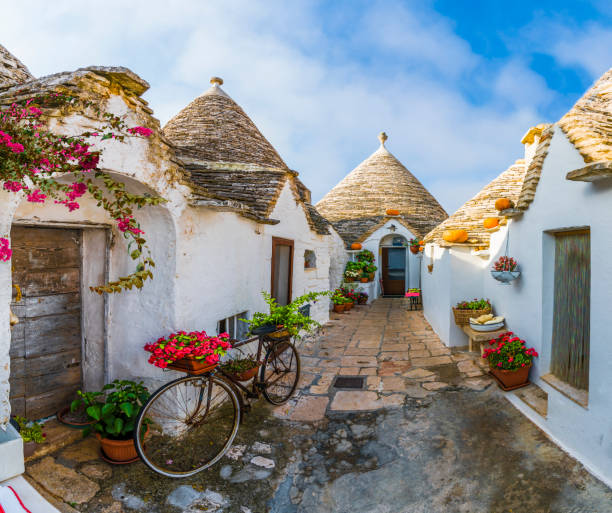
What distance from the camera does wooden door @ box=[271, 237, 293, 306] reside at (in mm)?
6285

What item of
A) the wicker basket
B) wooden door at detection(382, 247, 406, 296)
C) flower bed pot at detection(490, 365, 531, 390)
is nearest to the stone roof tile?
the wicker basket

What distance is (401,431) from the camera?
377 cm

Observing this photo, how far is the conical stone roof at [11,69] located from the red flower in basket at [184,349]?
267 centimetres

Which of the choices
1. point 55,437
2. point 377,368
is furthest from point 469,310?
point 55,437

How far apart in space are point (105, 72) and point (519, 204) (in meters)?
4.68

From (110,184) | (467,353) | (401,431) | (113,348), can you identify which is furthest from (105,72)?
(467,353)

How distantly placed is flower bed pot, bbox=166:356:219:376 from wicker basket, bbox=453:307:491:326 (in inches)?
177

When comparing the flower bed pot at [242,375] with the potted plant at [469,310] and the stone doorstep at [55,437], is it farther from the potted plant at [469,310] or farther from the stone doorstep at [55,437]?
the potted plant at [469,310]

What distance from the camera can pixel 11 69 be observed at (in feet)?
11.7

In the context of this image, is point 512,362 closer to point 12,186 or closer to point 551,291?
point 551,291

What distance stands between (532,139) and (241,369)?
6233 mm

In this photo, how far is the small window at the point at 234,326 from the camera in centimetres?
464

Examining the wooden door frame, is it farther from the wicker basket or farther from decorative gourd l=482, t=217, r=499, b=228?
decorative gourd l=482, t=217, r=499, b=228

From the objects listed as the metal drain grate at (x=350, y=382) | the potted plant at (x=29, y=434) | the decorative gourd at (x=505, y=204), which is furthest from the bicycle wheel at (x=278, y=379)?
the decorative gourd at (x=505, y=204)
